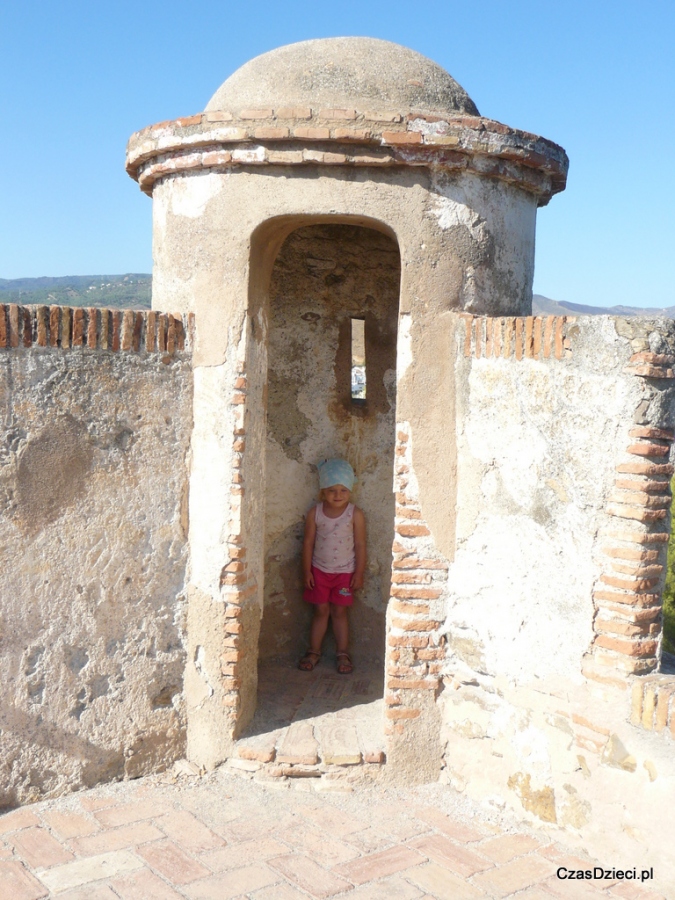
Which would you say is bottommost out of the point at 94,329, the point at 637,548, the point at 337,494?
the point at 337,494

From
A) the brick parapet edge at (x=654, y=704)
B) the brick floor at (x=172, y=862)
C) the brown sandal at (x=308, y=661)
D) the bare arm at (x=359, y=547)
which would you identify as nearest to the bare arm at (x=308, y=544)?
the bare arm at (x=359, y=547)

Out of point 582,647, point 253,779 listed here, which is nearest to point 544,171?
point 582,647

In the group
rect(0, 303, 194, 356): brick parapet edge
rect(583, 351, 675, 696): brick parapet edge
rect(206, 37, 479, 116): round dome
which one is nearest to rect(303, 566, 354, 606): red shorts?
rect(0, 303, 194, 356): brick parapet edge

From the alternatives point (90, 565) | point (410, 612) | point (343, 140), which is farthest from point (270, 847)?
point (343, 140)

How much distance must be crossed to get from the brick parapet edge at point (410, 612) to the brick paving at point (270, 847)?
499 mm

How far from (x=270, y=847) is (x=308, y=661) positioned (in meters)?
1.93

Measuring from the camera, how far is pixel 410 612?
444cm

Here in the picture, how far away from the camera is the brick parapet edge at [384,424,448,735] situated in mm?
4414

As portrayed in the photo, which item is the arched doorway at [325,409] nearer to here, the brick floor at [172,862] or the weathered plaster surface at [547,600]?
the weathered plaster surface at [547,600]

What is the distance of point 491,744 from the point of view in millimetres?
4254

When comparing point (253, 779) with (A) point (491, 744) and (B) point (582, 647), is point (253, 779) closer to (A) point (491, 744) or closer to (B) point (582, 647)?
(A) point (491, 744)

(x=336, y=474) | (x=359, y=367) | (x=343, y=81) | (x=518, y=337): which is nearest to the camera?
(x=518, y=337)

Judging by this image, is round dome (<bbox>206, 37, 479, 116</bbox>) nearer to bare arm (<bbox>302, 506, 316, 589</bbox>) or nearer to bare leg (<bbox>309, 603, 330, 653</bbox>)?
bare arm (<bbox>302, 506, 316, 589</bbox>)

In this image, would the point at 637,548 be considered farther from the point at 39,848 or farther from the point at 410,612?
the point at 39,848
